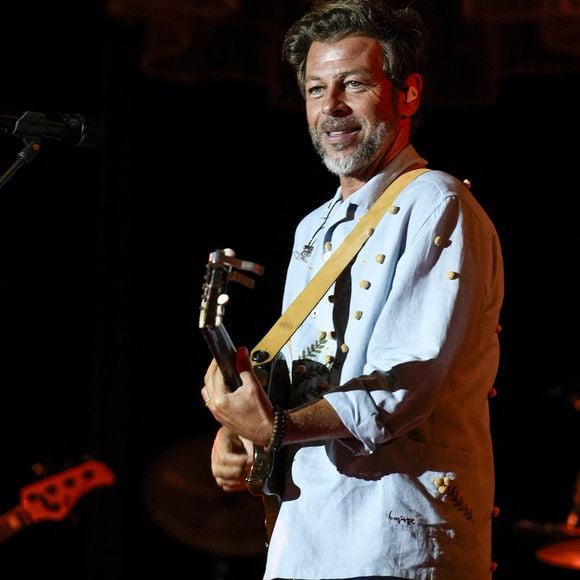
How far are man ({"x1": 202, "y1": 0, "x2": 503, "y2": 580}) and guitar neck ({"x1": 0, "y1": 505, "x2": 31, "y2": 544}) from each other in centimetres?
280

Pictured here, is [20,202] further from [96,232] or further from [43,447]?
[43,447]

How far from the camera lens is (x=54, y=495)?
17.2 ft

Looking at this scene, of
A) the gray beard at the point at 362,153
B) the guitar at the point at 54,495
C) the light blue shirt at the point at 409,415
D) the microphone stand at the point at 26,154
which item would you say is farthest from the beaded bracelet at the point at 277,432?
the guitar at the point at 54,495

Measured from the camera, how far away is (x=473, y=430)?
2.42 meters

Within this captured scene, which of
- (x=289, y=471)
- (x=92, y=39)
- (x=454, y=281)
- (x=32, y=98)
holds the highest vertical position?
(x=92, y=39)

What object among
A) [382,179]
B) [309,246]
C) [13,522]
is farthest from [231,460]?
[13,522]

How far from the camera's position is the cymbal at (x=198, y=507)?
5.57 metres

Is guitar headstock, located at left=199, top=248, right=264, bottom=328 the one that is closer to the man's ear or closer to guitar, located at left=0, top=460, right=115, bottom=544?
the man's ear

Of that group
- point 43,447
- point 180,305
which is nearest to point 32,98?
point 180,305

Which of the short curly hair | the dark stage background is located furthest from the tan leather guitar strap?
the dark stage background

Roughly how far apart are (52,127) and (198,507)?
11.1ft

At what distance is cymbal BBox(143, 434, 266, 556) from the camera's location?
5.57 m

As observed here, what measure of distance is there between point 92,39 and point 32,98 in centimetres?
47

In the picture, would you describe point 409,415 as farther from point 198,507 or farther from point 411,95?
point 198,507
